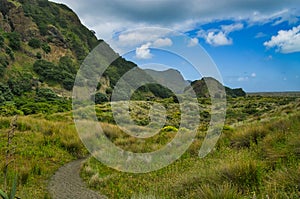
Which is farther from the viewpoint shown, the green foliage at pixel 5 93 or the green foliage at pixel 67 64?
the green foliage at pixel 67 64

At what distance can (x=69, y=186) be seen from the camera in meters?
8.26

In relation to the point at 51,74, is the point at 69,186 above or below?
below

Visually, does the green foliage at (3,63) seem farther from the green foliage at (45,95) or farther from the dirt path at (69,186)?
the dirt path at (69,186)

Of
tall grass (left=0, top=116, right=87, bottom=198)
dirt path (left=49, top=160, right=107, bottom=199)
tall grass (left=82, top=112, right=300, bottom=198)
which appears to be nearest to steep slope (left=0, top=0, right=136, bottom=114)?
tall grass (left=0, top=116, right=87, bottom=198)

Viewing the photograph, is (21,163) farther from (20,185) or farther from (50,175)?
(20,185)

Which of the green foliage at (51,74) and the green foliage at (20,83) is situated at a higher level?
the green foliage at (51,74)

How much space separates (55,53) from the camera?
229ft

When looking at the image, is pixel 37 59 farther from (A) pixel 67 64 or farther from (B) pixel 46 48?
(A) pixel 67 64

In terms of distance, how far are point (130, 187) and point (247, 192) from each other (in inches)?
125

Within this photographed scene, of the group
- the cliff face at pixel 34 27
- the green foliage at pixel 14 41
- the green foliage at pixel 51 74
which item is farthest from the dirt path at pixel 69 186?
the cliff face at pixel 34 27

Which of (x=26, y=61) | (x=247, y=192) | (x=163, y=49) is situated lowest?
(x=247, y=192)

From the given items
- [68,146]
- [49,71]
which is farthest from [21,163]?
[49,71]

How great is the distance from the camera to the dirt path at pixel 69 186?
7312 millimetres

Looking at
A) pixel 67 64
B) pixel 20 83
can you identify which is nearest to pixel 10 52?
pixel 20 83
